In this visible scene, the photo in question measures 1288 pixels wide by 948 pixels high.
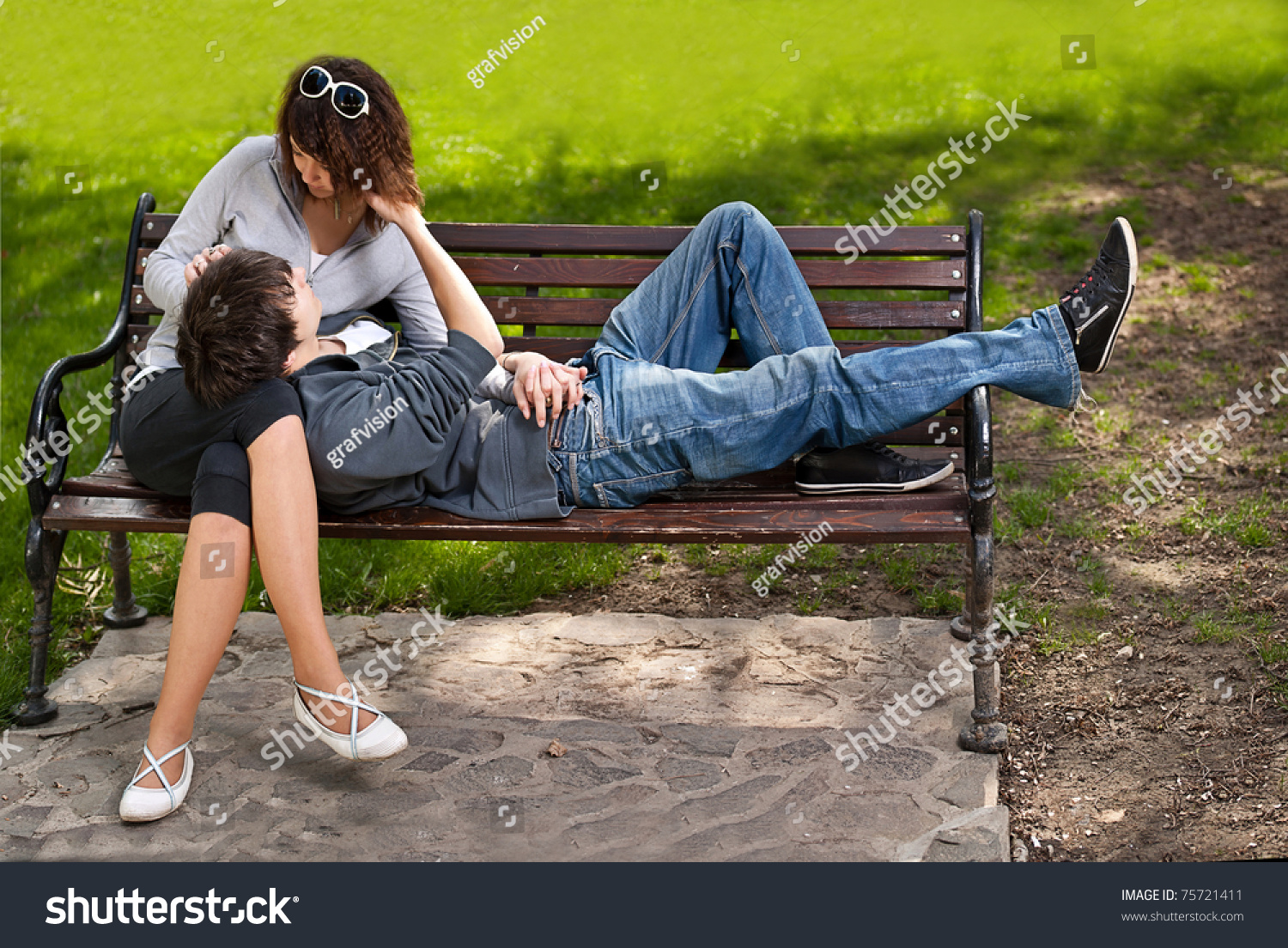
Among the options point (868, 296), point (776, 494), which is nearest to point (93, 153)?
point (868, 296)

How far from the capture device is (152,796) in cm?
276

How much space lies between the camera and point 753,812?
9.30ft

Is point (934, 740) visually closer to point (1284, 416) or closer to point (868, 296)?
point (1284, 416)

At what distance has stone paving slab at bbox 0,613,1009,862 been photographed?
2727 millimetres

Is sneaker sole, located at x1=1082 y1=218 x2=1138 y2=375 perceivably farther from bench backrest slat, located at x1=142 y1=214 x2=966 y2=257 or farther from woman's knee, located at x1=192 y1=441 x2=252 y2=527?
woman's knee, located at x1=192 y1=441 x2=252 y2=527

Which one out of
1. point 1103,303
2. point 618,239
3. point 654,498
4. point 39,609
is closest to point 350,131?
point 618,239

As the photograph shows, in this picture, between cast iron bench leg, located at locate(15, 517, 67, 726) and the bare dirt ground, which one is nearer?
the bare dirt ground

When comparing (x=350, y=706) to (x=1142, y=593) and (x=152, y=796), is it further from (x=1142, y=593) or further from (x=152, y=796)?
(x=1142, y=593)

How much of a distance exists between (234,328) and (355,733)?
0.98 meters

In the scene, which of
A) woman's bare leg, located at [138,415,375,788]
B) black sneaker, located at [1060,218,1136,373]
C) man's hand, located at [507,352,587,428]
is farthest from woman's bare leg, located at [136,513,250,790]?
black sneaker, located at [1060,218,1136,373]

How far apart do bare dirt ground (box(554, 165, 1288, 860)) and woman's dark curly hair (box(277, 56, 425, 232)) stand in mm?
1571

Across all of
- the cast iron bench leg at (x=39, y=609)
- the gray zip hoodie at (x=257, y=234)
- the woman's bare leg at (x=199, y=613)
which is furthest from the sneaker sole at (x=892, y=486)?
the cast iron bench leg at (x=39, y=609)

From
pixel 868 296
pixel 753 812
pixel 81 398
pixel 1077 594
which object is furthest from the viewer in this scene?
pixel 868 296
